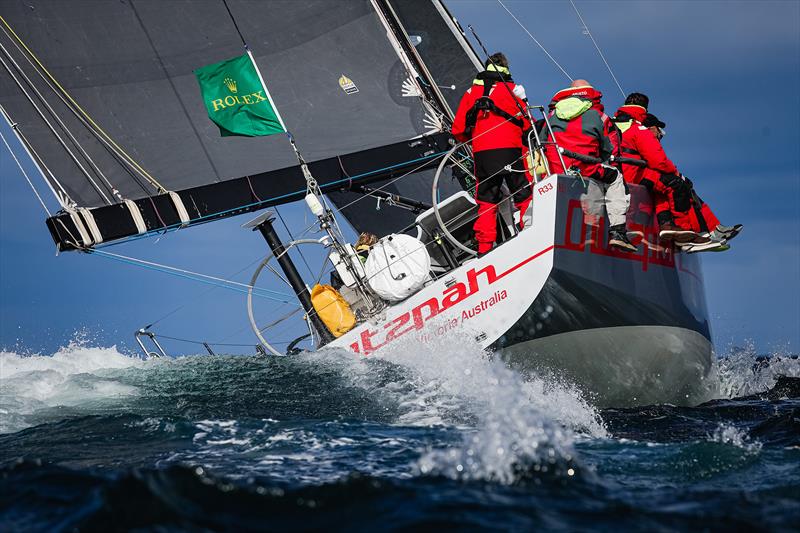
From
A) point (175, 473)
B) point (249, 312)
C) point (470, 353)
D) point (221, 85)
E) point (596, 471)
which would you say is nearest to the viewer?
point (175, 473)

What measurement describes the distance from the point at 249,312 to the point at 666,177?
11.5 feet

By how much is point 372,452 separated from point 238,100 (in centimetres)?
549

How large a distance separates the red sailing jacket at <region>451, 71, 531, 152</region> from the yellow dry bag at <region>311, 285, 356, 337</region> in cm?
154

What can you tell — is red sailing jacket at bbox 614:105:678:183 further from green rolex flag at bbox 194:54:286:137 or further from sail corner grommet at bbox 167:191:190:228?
sail corner grommet at bbox 167:191:190:228

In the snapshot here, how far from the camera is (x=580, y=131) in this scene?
6344mm

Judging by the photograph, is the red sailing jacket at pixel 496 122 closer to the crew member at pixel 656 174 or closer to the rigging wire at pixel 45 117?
the crew member at pixel 656 174

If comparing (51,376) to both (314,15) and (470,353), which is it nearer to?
(470,353)

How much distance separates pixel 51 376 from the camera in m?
6.66

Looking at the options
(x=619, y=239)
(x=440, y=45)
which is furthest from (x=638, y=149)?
(x=440, y=45)

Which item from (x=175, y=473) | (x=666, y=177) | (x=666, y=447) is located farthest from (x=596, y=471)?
(x=666, y=177)

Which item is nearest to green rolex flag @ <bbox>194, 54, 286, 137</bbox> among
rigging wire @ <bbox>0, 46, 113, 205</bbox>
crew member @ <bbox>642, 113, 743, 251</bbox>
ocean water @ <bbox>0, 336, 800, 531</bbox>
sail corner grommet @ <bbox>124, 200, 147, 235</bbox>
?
rigging wire @ <bbox>0, 46, 113, 205</bbox>

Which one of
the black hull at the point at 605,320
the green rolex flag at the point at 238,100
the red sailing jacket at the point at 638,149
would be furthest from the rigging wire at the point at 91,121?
the red sailing jacket at the point at 638,149

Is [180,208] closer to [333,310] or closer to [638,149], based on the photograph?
[333,310]

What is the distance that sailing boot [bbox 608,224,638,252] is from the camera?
6133 mm
